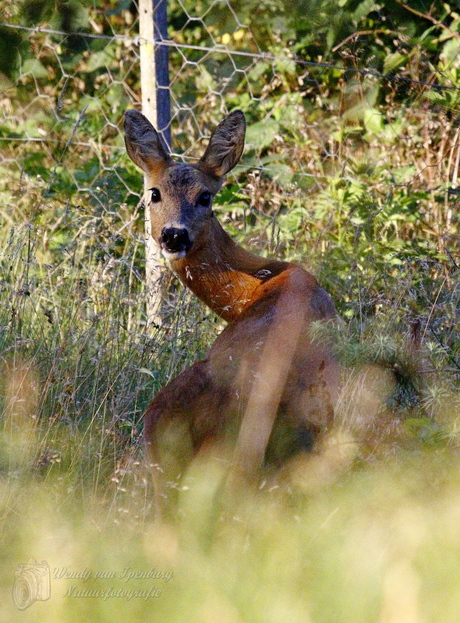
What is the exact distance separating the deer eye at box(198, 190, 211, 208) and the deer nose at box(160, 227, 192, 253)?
0.84 ft

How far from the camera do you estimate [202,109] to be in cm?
748

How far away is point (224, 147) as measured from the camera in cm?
424

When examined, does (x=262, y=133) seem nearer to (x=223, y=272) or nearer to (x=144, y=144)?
(x=144, y=144)

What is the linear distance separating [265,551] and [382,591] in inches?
17.8

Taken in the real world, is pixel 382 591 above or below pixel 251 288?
below

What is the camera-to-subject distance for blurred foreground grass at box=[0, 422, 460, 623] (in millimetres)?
2150

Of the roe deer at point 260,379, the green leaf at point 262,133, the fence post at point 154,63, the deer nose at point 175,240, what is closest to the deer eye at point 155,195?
the deer nose at point 175,240

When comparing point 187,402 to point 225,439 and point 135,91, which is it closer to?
point 225,439

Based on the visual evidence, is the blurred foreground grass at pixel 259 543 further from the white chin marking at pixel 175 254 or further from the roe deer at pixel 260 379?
the white chin marking at pixel 175 254

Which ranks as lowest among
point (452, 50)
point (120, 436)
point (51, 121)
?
point (120, 436)

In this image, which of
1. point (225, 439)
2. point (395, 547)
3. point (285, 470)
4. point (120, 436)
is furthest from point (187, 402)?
point (395, 547)

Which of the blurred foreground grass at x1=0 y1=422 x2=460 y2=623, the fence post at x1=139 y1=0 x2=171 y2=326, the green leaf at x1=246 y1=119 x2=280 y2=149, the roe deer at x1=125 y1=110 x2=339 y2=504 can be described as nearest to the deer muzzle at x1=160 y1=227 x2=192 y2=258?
the roe deer at x1=125 y1=110 x2=339 y2=504

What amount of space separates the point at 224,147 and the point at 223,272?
30.7 inches

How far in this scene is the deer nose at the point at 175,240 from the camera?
3.76m
